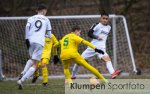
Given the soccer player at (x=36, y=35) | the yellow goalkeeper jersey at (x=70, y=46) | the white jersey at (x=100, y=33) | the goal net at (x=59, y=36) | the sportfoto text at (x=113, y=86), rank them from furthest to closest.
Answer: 1. the goal net at (x=59, y=36)
2. the white jersey at (x=100, y=33)
3. the soccer player at (x=36, y=35)
4. the yellow goalkeeper jersey at (x=70, y=46)
5. the sportfoto text at (x=113, y=86)

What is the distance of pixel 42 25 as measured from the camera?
12742 millimetres

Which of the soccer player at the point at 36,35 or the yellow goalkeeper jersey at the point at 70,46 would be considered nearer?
the yellow goalkeeper jersey at the point at 70,46

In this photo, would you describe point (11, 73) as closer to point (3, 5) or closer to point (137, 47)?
point (3, 5)

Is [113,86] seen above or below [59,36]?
below

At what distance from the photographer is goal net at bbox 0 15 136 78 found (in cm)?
1905

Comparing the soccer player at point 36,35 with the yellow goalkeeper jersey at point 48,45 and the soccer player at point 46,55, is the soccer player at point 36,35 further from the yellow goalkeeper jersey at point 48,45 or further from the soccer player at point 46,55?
the yellow goalkeeper jersey at point 48,45

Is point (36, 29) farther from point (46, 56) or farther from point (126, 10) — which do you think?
point (126, 10)

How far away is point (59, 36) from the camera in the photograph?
19750 mm

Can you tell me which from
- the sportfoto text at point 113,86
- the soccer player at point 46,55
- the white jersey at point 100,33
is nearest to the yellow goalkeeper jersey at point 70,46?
the soccer player at point 46,55

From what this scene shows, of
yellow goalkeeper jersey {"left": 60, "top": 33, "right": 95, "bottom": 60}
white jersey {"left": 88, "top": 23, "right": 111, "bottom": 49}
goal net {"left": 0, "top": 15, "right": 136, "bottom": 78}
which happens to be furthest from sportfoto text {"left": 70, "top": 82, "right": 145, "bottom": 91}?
goal net {"left": 0, "top": 15, "right": 136, "bottom": 78}

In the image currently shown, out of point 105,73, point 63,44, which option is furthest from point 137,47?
point 63,44

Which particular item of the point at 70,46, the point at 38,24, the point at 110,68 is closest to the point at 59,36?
the point at 110,68

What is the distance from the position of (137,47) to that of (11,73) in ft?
24.3

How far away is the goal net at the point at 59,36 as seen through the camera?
19.0 m
